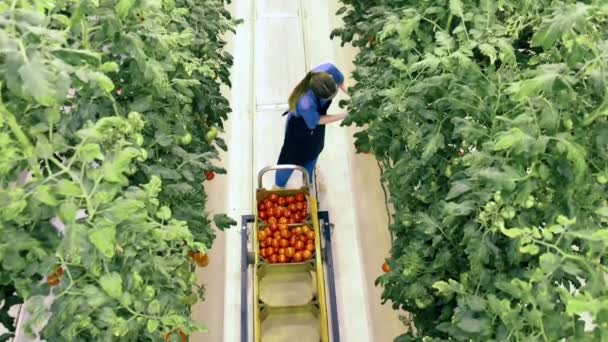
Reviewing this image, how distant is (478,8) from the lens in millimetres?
2236

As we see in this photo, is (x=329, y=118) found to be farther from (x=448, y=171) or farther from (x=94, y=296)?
(x=94, y=296)

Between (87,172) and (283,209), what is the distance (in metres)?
2.23

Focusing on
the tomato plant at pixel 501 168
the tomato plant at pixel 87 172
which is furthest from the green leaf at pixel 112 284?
the tomato plant at pixel 501 168

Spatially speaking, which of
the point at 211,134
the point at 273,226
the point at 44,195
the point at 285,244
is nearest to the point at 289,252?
the point at 285,244

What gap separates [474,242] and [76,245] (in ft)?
4.18

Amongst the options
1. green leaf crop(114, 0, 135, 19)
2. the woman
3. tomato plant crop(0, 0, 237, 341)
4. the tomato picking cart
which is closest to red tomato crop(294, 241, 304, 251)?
the tomato picking cart

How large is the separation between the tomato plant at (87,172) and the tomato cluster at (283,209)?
1.48 metres

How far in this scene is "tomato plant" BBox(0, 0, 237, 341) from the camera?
1.33 meters

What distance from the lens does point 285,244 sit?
3.41 m

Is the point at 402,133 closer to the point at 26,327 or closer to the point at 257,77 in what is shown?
the point at 26,327

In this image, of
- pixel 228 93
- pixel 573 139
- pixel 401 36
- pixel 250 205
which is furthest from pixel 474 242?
pixel 228 93

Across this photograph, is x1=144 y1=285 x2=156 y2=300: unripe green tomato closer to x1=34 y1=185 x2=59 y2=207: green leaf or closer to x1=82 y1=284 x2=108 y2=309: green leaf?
x1=82 y1=284 x2=108 y2=309: green leaf

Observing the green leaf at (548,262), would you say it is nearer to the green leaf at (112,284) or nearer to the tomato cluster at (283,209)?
the green leaf at (112,284)

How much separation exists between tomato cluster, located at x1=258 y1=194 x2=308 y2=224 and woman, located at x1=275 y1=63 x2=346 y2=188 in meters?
0.34
